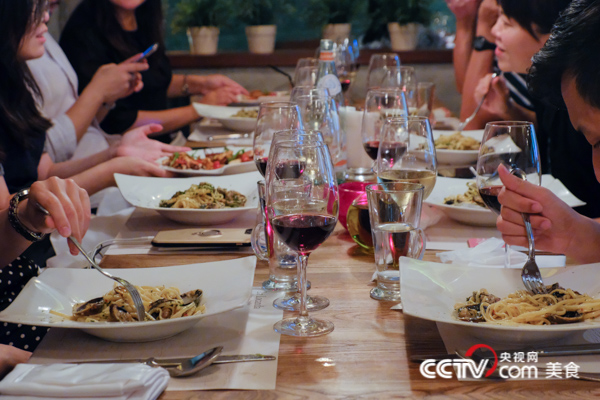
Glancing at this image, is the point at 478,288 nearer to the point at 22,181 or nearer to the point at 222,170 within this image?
the point at 222,170

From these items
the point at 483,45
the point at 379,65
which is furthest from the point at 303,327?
the point at 483,45

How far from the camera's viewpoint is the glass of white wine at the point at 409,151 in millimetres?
1476

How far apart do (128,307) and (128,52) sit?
2.95 m

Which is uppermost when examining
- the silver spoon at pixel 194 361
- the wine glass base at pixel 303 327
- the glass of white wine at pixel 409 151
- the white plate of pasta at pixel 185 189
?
the glass of white wine at pixel 409 151

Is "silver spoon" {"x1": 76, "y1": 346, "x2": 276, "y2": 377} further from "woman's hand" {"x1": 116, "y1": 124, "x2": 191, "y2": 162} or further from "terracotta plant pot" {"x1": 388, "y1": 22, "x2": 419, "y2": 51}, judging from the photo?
"terracotta plant pot" {"x1": 388, "y1": 22, "x2": 419, "y2": 51}

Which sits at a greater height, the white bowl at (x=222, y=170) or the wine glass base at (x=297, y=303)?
the wine glass base at (x=297, y=303)

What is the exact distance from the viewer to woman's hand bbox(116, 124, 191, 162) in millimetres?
2395

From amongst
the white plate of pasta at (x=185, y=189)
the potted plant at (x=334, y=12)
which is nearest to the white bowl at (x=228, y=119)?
the white plate of pasta at (x=185, y=189)

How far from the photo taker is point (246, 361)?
2.97 feet

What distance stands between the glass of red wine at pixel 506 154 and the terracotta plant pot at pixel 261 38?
3.96 meters

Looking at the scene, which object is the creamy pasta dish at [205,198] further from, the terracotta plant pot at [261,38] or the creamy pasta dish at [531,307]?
the terracotta plant pot at [261,38]

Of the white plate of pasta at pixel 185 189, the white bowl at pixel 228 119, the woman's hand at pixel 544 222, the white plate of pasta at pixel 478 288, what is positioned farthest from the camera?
the white bowl at pixel 228 119

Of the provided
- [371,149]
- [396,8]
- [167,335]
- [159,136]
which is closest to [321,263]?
[167,335]

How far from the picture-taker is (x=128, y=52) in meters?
3.70
